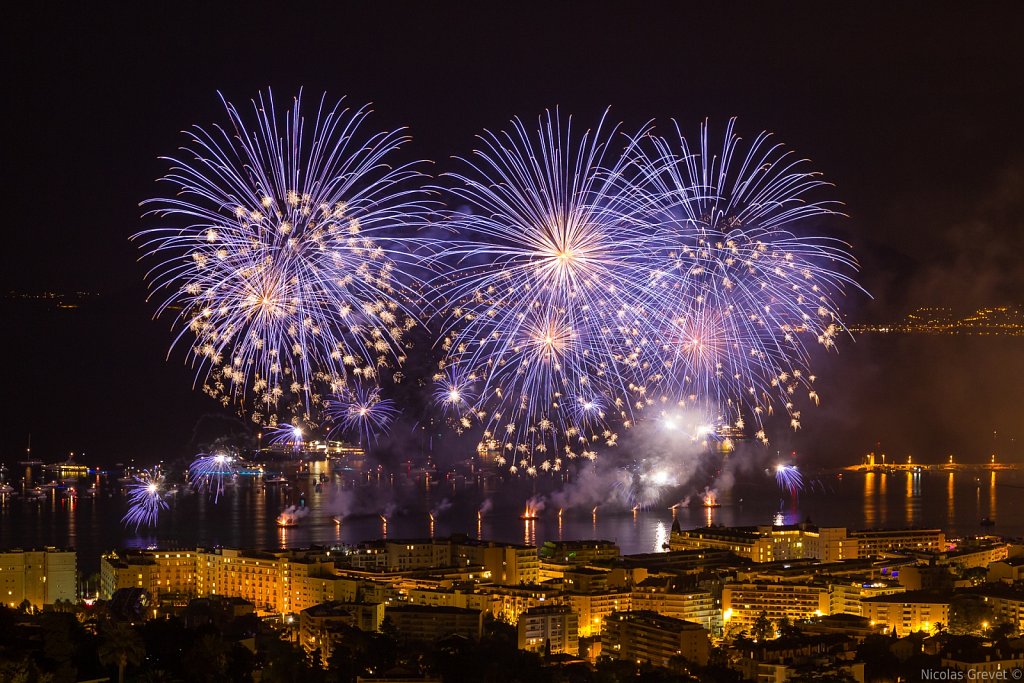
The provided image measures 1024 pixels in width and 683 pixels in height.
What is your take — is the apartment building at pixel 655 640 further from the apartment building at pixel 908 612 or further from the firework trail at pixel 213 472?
the firework trail at pixel 213 472

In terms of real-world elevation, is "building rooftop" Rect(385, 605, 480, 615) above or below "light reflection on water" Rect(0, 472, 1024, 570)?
below

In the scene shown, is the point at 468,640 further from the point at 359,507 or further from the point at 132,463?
the point at 132,463

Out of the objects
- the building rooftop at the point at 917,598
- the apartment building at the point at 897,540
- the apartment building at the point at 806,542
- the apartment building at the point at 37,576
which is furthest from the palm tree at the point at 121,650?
the apartment building at the point at 897,540

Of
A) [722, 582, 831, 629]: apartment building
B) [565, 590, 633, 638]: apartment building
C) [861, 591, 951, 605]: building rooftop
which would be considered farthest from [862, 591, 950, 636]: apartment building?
[565, 590, 633, 638]: apartment building

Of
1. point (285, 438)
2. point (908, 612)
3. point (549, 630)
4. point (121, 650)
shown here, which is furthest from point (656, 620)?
point (285, 438)

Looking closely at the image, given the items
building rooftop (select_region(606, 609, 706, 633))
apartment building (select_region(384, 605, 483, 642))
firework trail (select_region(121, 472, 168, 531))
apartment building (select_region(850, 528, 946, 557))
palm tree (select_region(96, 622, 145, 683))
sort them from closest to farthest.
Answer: palm tree (select_region(96, 622, 145, 683)), building rooftop (select_region(606, 609, 706, 633)), apartment building (select_region(384, 605, 483, 642)), apartment building (select_region(850, 528, 946, 557)), firework trail (select_region(121, 472, 168, 531))

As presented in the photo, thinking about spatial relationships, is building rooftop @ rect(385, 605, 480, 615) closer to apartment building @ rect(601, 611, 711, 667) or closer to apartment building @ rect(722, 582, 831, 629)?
apartment building @ rect(601, 611, 711, 667)

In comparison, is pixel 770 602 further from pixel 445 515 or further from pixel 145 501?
pixel 145 501

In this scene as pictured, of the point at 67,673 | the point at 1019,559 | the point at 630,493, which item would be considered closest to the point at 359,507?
the point at 630,493
